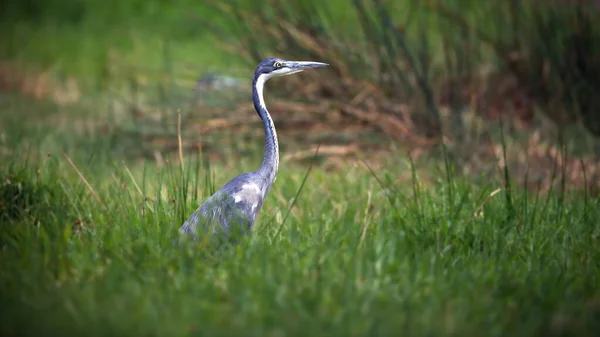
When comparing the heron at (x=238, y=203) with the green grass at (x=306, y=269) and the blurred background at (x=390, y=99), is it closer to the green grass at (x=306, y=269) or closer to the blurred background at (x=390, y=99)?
the green grass at (x=306, y=269)

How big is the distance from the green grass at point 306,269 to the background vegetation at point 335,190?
0.04 ft

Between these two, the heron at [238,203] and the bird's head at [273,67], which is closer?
the heron at [238,203]

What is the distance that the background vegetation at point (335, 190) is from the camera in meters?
3.20

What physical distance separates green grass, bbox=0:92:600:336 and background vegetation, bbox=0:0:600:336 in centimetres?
1

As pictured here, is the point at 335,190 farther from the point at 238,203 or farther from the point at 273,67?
the point at 238,203

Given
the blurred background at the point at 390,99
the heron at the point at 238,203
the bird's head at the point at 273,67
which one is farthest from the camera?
the blurred background at the point at 390,99

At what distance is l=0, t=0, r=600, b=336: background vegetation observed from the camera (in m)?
3.20

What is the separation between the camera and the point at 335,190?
5.42 metres

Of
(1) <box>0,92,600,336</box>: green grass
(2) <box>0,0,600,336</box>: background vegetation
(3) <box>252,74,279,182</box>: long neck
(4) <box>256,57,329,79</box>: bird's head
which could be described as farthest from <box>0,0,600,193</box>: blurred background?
(3) <box>252,74,279,182</box>: long neck

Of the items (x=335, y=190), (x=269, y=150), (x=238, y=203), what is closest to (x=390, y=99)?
(x=335, y=190)

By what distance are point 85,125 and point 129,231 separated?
13.4 ft

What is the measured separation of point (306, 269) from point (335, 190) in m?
1.98

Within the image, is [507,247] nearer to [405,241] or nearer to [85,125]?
[405,241]

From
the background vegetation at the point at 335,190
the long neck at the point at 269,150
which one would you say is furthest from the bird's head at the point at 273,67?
the background vegetation at the point at 335,190
